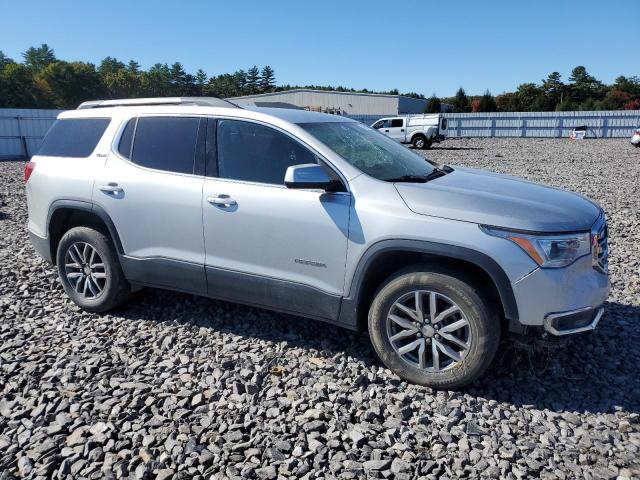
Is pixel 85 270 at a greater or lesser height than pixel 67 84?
lesser

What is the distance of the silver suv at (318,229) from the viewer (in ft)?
10.2

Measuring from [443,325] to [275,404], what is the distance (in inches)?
46.8

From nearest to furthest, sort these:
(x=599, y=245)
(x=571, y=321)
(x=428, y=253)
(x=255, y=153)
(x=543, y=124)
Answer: (x=571, y=321) → (x=428, y=253) → (x=599, y=245) → (x=255, y=153) → (x=543, y=124)

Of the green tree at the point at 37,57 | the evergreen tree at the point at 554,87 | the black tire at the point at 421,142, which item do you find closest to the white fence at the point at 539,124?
the black tire at the point at 421,142

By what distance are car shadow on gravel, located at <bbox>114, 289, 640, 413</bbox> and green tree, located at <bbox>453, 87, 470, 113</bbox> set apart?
71653 mm

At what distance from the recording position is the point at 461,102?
72.8 meters

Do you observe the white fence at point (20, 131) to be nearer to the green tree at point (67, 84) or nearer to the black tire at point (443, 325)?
the black tire at point (443, 325)

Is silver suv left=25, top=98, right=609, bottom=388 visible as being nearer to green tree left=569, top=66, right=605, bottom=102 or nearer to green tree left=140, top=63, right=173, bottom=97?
green tree left=569, top=66, right=605, bottom=102

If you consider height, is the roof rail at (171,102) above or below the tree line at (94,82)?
below

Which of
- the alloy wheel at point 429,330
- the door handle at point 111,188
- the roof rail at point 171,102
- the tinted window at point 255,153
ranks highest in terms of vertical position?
the roof rail at point 171,102

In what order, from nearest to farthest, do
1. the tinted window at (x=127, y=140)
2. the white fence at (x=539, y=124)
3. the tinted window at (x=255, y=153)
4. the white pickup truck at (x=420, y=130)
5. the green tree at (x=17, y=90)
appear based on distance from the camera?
1. the tinted window at (x=255, y=153)
2. the tinted window at (x=127, y=140)
3. the white pickup truck at (x=420, y=130)
4. the white fence at (x=539, y=124)
5. the green tree at (x=17, y=90)

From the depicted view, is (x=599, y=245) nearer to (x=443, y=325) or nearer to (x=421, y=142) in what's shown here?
(x=443, y=325)

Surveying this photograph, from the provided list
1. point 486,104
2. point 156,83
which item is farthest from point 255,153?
point 156,83

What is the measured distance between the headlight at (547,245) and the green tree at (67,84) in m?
89.8
